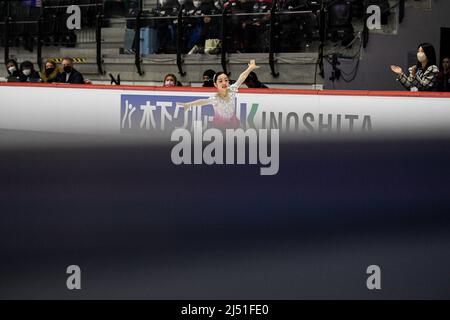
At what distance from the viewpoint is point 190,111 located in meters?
8.05

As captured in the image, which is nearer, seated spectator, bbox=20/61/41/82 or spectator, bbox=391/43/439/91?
spectator, bbox=391/43/439/91

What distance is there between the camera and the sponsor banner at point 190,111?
7.91 metres

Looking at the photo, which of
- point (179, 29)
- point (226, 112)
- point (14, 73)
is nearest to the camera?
point (226, 112)

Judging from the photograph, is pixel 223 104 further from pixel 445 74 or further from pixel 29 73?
pixel 29 73

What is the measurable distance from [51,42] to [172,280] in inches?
373

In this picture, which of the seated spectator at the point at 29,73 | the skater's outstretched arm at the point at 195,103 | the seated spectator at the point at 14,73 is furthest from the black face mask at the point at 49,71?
the skater's outstretched arm at the point at 195,103

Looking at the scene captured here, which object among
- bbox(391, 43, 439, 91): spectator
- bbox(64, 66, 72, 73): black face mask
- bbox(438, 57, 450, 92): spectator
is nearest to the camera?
bbox(391, 43, 439, 91): spectator

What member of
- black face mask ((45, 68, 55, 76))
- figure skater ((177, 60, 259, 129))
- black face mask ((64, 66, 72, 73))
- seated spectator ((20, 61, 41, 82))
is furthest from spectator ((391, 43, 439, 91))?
seated spectator ((20, 61, 41, 82))

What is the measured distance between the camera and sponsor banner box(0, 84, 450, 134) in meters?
7.91

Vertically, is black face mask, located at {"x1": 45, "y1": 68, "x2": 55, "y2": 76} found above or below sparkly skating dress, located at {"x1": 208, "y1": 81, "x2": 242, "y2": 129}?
above

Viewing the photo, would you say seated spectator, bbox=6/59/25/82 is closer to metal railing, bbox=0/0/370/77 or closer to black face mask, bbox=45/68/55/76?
black face mask, bbox=45/68/55/76

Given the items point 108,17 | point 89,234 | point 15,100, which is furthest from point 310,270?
point 108,17

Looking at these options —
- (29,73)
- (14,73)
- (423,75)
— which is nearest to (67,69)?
(29,73)
